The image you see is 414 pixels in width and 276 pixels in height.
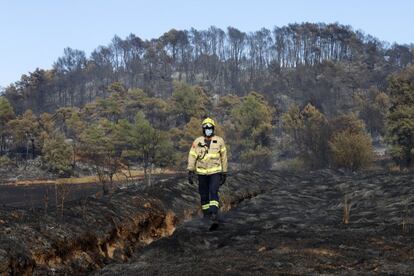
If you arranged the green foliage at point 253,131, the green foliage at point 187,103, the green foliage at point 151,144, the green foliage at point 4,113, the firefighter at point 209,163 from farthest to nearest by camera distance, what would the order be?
the green foliage at point 187,103
the green foliage at point 4,113
the green foliage at point 253,131
the green foliage at point 151,144
the firefighter at point 209,163

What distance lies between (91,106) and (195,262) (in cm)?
10192

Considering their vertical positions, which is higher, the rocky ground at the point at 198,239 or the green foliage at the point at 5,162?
the rocky ground at the point at 198,239

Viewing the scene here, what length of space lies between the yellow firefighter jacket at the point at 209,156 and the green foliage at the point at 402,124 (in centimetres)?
3770

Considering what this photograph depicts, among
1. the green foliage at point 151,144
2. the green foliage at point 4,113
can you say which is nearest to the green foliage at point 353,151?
the green foliage at point 151,144

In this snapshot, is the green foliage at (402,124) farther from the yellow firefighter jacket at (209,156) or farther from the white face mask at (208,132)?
the white face mask at (208,132)

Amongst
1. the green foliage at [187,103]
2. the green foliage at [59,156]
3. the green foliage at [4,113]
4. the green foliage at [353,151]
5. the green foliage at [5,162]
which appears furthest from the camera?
the green foliage at [187,103]

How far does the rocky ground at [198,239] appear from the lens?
614 cm

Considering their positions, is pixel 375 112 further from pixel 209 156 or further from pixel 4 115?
pixel 209 156

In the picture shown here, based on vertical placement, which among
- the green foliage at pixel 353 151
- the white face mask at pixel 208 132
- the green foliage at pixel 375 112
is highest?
the green foliage at pixel 375 112

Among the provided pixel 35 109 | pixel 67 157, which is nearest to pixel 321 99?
pixel 67 157

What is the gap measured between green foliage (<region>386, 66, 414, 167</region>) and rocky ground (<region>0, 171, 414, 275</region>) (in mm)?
35308

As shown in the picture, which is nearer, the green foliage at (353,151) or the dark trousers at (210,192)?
the dark trousers at (210,192)

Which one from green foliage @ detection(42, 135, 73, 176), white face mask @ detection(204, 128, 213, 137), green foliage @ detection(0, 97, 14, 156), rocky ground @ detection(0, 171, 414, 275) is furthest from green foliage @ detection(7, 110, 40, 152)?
white face mask @ detection(204, 128, 213, 137)

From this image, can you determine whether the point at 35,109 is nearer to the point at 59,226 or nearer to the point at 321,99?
the point at 321,99
